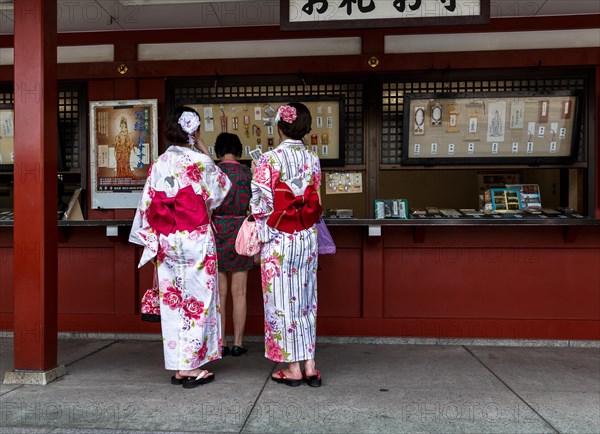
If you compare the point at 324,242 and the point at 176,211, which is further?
the point at 324,242

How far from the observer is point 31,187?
167 inches

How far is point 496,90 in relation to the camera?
570 centimetres

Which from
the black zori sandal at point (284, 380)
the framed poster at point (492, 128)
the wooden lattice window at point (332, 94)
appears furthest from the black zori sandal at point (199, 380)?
the framed poster at point (492, 128)

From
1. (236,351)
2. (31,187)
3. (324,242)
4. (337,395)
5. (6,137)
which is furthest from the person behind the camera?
(6,137)

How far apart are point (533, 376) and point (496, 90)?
264cm

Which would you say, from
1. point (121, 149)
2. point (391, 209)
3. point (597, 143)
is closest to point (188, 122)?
point (121, 149)

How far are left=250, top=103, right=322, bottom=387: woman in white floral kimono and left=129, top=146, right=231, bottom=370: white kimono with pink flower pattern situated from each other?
1.33 feet

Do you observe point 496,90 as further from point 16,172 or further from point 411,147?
point 16,172

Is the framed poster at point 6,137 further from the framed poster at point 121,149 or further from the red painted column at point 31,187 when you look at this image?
the red painted column at point 31,187

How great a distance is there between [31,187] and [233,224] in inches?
60.8

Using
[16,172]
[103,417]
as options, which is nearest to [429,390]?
[103,417]

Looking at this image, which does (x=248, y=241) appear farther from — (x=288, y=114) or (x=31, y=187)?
(x=31, y=187)

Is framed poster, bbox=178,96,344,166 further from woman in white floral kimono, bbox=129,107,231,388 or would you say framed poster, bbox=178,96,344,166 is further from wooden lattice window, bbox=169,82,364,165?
woman in white floral kimono, bbox=129,107,231,388

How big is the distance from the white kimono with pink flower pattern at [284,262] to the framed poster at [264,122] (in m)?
1.47
